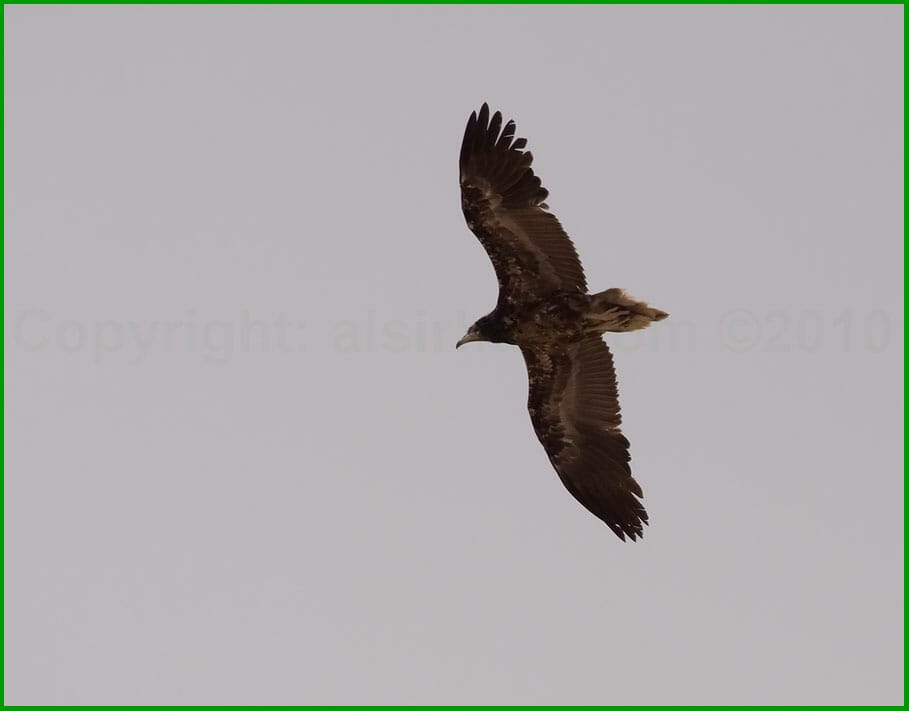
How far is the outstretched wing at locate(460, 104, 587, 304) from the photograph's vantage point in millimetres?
19016

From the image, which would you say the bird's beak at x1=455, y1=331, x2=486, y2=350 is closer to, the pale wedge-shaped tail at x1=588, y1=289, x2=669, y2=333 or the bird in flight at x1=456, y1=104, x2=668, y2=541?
the bird in flight at x1=456, y1=104, x2=668, y2=541

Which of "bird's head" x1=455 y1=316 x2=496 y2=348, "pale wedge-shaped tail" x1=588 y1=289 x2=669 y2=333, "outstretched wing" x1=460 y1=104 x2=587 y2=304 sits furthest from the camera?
"bird's head" x1=455 y1=316 x2=496 y2=348

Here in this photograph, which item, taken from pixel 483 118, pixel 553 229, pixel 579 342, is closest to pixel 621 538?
pixel 579 342

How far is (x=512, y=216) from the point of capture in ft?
63.5

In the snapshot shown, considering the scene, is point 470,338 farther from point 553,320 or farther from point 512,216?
point 512,216

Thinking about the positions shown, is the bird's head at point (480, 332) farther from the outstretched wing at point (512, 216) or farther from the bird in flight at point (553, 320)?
the outstretched wing at point (512, 216)

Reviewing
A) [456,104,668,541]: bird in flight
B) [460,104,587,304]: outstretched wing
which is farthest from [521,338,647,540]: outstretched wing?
[460,104,587,304]: outstretched wing

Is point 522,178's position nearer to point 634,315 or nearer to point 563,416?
point 634,315

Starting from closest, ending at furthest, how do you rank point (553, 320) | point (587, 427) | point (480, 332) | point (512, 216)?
point (512, 216), point (553, 320), point (480, 332), point (587, 427)

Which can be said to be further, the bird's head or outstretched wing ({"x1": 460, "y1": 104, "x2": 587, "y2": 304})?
the bird's head

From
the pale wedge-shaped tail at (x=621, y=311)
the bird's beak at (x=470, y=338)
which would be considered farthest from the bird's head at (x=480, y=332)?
the pale wedge-shaped tail at (x=621, y=311)

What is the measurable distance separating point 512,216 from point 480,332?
1968 millimetres

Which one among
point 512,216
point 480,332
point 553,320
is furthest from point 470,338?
point 512,216

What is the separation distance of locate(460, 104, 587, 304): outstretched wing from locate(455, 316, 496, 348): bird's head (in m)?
0.66
